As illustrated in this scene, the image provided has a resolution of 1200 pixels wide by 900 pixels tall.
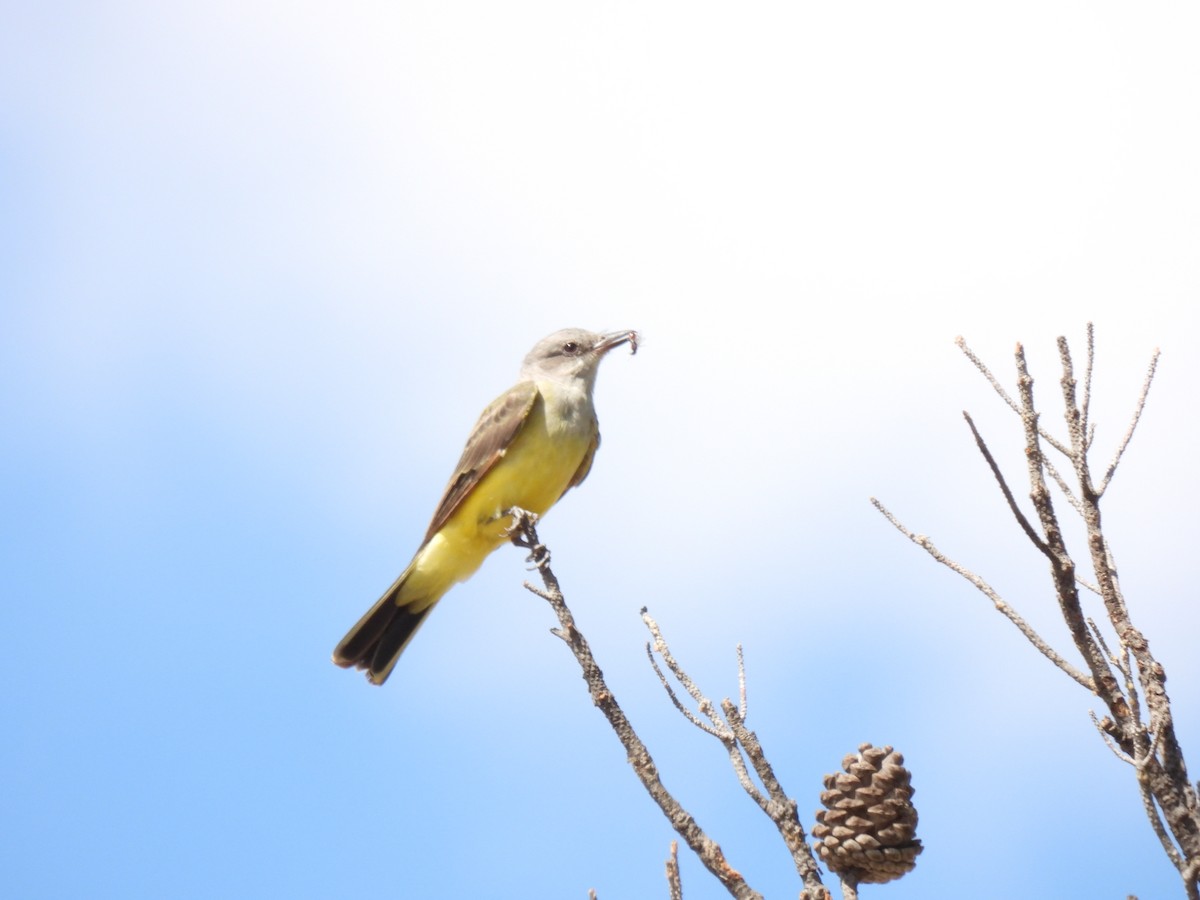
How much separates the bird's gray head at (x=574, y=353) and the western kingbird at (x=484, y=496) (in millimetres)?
334

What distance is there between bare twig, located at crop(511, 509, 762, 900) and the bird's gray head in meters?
4.16

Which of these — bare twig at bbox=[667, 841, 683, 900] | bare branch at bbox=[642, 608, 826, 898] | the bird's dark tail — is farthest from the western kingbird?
bare twig at bbox=[667, 841, 683, 900]

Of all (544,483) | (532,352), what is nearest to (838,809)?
(544,483)

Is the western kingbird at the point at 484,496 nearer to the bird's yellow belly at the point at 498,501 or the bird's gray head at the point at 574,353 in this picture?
the bird's yellow belly at the point at 498,501

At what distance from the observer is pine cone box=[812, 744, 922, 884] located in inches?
138

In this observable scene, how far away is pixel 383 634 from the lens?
26.9ft

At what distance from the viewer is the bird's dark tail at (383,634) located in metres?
8.01

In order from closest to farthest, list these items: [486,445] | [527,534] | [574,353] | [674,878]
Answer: [674,878] < [527,534] < [486,445] < [574,353]

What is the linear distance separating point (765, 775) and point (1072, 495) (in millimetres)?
1274

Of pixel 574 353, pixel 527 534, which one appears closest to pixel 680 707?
pixel 527 534

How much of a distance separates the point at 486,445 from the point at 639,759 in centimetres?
450

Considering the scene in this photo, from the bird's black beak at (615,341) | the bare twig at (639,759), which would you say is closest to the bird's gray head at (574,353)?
the bird's black beak at (615,341)

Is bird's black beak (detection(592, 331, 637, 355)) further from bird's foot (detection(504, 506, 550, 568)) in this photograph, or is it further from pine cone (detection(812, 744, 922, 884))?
pine cone (detection(812, 744, 922, 884))

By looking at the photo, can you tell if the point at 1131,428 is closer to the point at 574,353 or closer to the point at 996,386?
the point at 996,386
